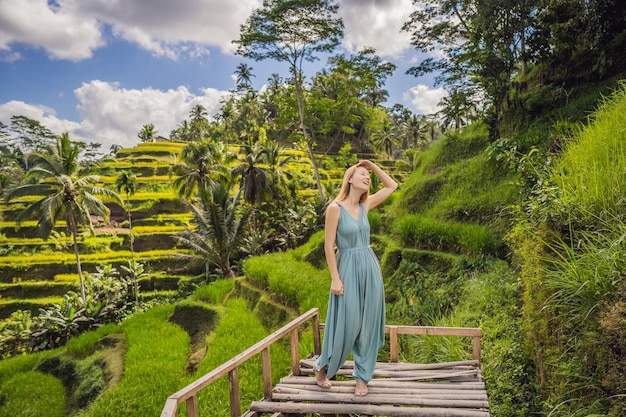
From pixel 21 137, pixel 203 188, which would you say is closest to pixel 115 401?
pixel 203 188

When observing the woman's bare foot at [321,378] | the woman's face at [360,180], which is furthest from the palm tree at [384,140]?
the woman's bare foot at [321,378]

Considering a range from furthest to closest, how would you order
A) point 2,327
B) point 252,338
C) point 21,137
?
point 21,137 < point 2,327 < point 252,338

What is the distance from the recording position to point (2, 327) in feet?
61.9

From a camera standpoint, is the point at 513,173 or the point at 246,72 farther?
the point at 246,72

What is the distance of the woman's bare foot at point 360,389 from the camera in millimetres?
2689

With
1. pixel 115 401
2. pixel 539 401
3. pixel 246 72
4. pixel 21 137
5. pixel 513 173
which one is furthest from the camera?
pixel 21 137

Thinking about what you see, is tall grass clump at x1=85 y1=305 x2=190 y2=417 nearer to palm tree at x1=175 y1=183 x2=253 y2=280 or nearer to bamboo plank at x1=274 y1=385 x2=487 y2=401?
palm tree at x1=175 y1=183 x2=253 y2=280

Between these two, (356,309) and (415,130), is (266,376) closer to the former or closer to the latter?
(356,309)

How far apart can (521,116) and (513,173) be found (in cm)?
203

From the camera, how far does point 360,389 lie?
2707mm

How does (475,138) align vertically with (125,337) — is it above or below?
above

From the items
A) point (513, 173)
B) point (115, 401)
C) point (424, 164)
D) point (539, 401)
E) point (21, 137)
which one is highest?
point (21, 137)

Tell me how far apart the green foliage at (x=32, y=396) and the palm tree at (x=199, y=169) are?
466 inches

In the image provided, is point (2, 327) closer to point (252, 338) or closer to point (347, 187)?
point (252, 338)
